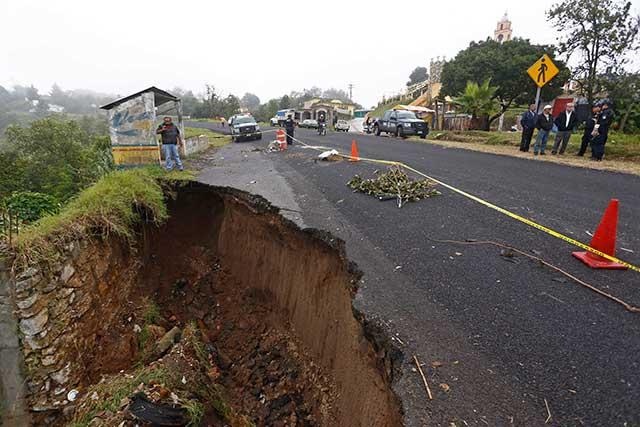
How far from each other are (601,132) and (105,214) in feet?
40.0

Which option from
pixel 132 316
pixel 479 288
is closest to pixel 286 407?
pixel 479 288

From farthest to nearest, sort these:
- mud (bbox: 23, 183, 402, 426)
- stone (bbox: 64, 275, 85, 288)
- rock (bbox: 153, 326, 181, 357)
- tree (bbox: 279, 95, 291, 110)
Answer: tree (bbox: 279, 95, 291, 110), rock (bbox: 153, 326, 181, 357), stone (bbox: 64, 275, 85, 288), mud (bbox: 23, 183, 402, 426)

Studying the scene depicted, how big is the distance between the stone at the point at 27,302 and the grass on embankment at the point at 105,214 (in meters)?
0.56

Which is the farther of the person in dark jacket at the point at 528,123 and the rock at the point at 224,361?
the person in dark jacket at the point at 528,123

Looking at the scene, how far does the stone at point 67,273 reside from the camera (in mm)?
5201

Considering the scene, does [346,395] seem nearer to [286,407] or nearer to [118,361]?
[286,407]

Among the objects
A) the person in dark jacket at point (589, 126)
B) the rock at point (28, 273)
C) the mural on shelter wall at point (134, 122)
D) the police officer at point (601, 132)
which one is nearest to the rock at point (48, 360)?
the rock at point (28, 273)

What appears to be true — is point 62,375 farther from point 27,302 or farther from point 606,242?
point 606,242

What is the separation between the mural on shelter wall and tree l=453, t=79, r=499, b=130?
17.3 meters

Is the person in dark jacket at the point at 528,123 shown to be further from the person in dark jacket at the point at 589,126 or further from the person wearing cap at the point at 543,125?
the person in dark jacket at the point at 589,126

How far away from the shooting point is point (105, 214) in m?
6.17

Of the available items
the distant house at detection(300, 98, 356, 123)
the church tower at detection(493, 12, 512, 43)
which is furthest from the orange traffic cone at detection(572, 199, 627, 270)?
the church tower at detection(493, 12, 512, 43)

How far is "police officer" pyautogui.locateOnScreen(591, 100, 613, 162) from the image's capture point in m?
9.10

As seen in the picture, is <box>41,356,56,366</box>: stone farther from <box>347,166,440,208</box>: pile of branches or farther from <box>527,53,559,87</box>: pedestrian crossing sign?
<box>527,53,559,87</box>: pedestrian crossing sign
